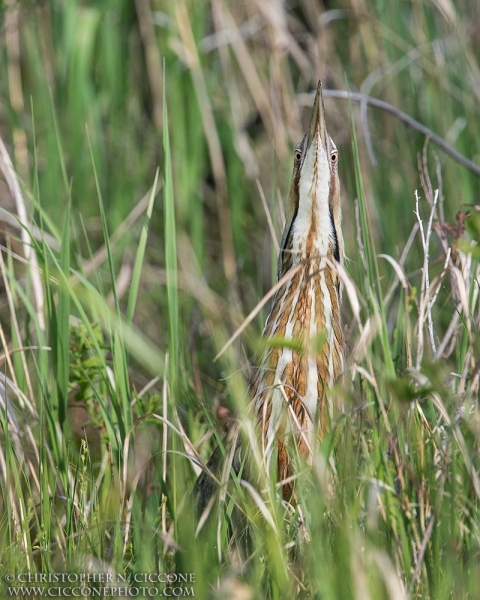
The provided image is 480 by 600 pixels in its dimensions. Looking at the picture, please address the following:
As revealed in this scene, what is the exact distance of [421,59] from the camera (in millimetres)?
3141

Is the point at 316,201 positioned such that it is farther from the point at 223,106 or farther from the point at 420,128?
the point at 223,106

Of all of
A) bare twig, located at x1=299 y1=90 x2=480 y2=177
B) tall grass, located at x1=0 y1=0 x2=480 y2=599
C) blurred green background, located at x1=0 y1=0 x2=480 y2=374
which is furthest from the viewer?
blurred green background, located at x1=0 y1=0 x2=480 y2=374

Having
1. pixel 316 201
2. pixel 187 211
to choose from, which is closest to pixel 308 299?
pixel 316 201

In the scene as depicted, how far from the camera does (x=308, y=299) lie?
180cm

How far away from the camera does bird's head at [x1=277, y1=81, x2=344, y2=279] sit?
1.80 m

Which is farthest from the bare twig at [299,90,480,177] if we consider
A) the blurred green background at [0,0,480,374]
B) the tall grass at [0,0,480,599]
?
the blurred green background at [0,0,480,374]

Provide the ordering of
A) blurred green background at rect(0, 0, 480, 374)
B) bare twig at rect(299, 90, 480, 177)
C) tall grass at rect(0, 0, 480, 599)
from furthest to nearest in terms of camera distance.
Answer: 1. blurred green background at rect(0, 0, 480, 374)
2. bare twig at rect(299, 90, 480, 177)
3. tall grass at rect(0, 0, 480, 599)

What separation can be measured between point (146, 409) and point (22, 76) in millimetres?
2193

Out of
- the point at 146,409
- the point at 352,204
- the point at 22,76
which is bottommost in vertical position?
the point at 146,409

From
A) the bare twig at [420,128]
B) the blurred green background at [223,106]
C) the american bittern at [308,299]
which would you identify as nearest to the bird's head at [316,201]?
the american bittern at [308,299]

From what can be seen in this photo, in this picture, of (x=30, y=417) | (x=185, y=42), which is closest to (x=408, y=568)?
(x=30, y=417)

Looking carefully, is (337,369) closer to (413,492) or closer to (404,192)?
(413,492)

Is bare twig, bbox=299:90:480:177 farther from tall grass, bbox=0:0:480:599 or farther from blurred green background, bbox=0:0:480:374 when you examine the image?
blurred green background, bbox=0:0:480:374

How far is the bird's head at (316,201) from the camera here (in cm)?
180
